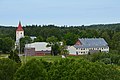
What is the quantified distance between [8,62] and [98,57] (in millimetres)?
31780

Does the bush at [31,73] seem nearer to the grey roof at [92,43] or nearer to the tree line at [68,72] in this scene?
the tree line at [68,72]

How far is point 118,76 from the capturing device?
78.6ft

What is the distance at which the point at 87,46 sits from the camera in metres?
87.9

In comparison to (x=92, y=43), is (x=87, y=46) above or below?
below

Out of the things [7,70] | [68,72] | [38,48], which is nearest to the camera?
[68,72]

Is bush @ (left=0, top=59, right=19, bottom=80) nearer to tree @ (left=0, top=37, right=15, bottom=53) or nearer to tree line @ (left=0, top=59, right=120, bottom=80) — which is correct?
tree line @ (left=0, top=59, right=120, bottom=80)

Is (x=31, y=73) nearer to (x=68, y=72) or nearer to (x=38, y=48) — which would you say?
(x=68, y=72)

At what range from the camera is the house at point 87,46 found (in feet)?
284

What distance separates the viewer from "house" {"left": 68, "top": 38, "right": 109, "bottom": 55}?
86.6 meters

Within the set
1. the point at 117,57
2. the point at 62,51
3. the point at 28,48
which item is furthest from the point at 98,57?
the point at 28,48

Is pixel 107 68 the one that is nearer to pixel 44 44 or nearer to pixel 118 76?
pixel 118 76

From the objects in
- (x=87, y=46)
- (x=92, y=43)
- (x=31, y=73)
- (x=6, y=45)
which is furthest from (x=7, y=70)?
(x=92, y=43)

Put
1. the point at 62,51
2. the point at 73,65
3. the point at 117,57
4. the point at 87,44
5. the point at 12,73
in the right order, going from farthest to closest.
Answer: the point at 87,44, the point at 62,51, the point at 117,57, the point at 12,73, the point at 73,65

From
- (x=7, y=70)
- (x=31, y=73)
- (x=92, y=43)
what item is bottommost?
(x=92, y=43)
